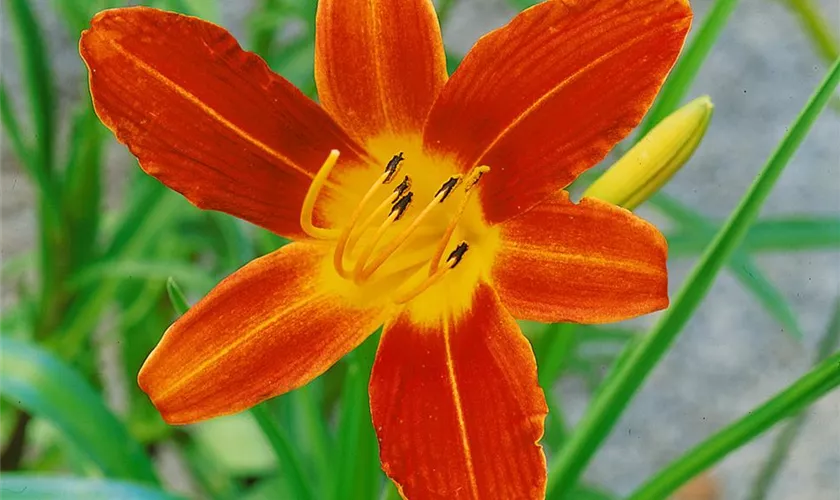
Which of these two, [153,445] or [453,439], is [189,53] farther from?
[153,445]

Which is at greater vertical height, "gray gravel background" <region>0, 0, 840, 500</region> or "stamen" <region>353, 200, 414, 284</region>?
"stamen" <region>353, 200, 414, 284</region>

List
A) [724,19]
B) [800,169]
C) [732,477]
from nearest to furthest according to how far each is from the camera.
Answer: [724,19]
[732,477]
[800,169]

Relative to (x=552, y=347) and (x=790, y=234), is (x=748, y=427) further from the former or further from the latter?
(x=790, y=234)

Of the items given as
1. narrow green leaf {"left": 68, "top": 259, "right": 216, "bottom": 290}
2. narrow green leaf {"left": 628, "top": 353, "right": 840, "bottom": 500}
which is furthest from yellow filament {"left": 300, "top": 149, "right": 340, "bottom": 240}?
narrow green leaf {"left": 68, "top": 259, "right": 216, "bottom": 290}

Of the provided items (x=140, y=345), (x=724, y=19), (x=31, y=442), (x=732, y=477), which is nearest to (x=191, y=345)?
(x=724, y=19)

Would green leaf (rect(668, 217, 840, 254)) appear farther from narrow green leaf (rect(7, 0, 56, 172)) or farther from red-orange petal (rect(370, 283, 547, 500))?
narrow green leaf (rect(7, 0, 56, 172))

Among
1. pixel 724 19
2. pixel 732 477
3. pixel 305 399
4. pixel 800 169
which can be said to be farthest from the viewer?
pixel 800 169
